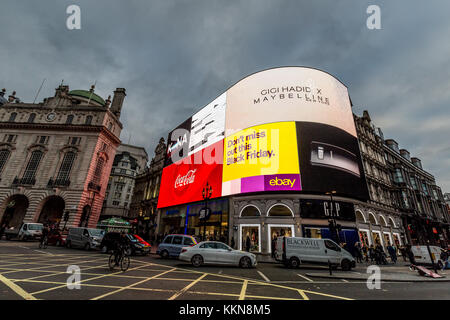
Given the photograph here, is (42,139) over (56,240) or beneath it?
over

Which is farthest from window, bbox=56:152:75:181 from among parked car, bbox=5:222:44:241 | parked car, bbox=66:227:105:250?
parked car, bbox=66:227:105:250

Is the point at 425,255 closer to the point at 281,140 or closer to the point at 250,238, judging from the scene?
the point at 250,238

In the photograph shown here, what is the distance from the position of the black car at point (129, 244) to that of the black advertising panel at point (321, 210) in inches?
620

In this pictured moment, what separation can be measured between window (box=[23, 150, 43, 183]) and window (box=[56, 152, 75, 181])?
4176 millimetres

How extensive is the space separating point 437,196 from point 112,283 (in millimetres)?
75322

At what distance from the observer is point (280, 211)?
70.2ft

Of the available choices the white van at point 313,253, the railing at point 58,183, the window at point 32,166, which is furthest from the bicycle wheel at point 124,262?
the window at point 32,166

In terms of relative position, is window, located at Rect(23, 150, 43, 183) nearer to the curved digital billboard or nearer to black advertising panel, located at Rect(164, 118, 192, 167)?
black advertising panel, located at Rect(164, 118, 192, 167)

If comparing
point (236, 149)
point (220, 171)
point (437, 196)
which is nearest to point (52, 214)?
point (220, 171)

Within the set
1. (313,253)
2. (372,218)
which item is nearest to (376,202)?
(372,218)

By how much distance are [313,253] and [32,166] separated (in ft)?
146

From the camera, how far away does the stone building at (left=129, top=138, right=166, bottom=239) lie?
37781 millimetres

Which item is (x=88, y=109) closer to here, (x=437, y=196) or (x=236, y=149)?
(x=236, y=149)
